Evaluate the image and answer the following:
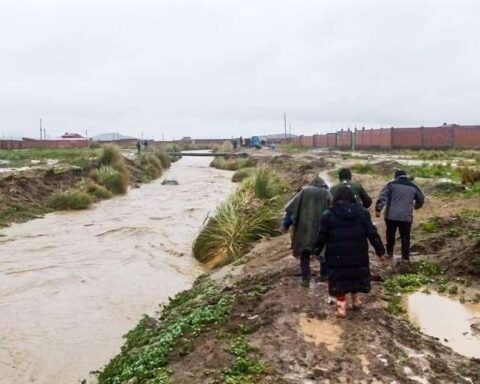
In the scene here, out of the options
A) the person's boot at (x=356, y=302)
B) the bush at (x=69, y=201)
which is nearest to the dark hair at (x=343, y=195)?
the person's boot at (x=356, y=302)

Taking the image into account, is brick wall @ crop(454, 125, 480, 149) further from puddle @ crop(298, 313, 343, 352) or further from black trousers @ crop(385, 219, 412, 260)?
puddle @ crop(298, 313, 343, 352)

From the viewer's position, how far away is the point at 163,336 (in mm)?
7406

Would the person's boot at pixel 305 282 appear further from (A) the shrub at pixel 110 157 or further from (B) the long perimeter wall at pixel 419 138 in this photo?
(B) the long perimeter wall at pixel 419 138

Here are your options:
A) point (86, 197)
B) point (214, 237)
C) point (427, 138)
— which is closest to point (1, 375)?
point (214, 237)

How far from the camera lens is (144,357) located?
6.77 m

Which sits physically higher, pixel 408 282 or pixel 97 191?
→ pixel 408 282

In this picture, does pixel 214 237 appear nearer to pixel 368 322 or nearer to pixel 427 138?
pixel 368 322

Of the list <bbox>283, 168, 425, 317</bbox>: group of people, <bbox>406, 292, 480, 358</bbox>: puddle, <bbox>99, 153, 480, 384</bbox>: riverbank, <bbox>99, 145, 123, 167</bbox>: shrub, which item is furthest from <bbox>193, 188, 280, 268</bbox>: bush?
<bbox>99, 145, 123, 167</bbox>: shrub

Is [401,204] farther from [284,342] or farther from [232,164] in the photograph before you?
[232,164]

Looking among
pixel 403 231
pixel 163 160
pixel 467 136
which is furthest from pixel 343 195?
pixel 163 160

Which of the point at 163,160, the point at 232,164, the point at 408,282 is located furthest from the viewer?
the point at 163,160

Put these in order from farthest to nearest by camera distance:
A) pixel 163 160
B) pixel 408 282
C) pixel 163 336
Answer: pixel 163 160
pixel 408 282
pixel 163 336

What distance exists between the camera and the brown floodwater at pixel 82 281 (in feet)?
28.4

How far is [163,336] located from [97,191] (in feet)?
73.8
